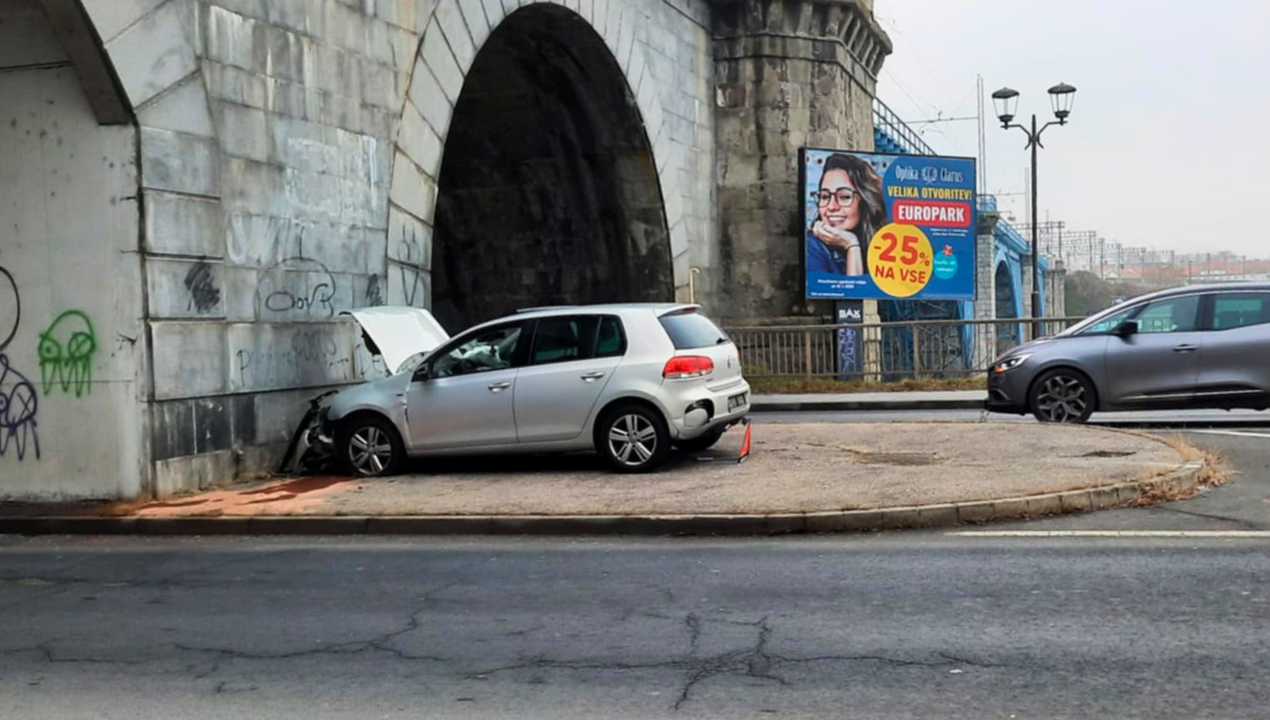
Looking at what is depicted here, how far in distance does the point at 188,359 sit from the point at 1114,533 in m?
7.83

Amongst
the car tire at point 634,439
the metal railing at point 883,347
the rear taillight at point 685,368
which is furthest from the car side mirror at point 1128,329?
the metal railing at point 883,347

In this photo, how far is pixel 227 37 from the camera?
12062 mm

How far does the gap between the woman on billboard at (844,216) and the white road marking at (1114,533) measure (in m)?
20.8

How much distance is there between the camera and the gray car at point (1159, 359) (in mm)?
13977

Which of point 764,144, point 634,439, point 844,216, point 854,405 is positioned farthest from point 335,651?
point 844,216

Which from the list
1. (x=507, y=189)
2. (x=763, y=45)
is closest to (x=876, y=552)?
(x=507, y=189)

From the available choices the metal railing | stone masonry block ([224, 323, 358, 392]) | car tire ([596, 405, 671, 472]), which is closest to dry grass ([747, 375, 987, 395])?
the metal railing

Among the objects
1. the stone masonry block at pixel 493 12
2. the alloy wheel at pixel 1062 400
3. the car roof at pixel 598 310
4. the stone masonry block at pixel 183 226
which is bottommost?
the alloy wheel at pixel 1062 400

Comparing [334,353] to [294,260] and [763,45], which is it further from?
[763,45]

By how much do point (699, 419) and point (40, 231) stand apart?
592 centimetres

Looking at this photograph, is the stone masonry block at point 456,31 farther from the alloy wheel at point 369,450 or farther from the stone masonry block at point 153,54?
the alloy wheel at point 369,450

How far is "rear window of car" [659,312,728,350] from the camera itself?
12008 mm

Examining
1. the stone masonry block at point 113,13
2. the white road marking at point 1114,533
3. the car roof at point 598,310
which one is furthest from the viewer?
the car roof at point 598,310

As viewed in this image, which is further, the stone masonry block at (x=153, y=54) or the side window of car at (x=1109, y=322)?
the side window of car at (x=1109, y=322)
